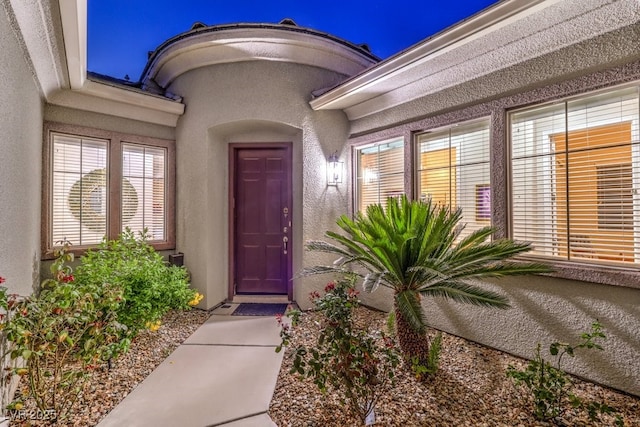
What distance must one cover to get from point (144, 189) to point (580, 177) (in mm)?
5942

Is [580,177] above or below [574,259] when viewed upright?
above

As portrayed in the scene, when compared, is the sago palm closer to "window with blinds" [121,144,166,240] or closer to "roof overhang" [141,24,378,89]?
"roof overhang" [141,24,378,89]

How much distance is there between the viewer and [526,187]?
3555mm

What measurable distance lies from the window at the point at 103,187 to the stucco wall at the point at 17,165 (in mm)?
627

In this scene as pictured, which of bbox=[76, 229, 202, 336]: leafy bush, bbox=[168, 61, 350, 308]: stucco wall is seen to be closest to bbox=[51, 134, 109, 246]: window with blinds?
bbox=[76, 229, 202, 336]: leafy bush

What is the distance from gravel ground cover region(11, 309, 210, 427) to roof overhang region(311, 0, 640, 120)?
4020 mm

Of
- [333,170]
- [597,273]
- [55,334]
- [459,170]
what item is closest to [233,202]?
[333,170]

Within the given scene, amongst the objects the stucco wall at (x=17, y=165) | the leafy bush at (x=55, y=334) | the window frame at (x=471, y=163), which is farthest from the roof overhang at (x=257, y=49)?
the leafy bush at (x=55, y=334)

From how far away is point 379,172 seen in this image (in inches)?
204

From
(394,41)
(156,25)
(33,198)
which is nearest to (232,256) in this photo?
(33,198)

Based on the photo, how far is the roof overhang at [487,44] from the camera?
279cm

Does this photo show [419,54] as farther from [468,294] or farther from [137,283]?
[137,283]

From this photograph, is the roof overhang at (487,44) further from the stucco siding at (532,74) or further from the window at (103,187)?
the window at (103,187)

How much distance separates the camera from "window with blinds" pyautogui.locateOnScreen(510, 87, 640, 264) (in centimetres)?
294
